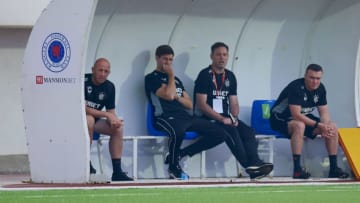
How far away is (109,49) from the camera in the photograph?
52.6ft

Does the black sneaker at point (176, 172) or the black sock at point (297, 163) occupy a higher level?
the black sock at point (297, 163)

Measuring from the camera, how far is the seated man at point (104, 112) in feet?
48.8

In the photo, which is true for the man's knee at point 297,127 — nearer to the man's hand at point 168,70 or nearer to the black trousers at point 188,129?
the black trousers at point 188,129

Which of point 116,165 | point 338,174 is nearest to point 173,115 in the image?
point 116,165

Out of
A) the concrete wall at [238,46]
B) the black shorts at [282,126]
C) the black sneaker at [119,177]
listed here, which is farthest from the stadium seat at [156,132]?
the black shorts at [282,126]

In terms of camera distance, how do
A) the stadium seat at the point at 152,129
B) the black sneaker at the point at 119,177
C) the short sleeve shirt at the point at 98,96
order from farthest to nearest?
the stadium seat at the point at 152,129
the short sleeve shirt at the point at 98,96
the black sneaker at the point at 119,177

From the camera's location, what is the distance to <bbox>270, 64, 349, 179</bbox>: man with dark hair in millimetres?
15969

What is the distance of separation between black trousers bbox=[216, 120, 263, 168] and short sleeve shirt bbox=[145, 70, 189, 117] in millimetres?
598

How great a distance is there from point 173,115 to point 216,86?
33.8 inches

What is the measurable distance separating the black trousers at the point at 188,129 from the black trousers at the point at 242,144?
13cm

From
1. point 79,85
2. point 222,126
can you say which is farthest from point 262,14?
point 79,85

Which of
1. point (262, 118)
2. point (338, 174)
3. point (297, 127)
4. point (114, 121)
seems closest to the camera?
point (114, 121)

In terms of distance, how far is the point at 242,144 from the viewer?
616 inches

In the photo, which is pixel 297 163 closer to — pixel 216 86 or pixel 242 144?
pixel 242 144
